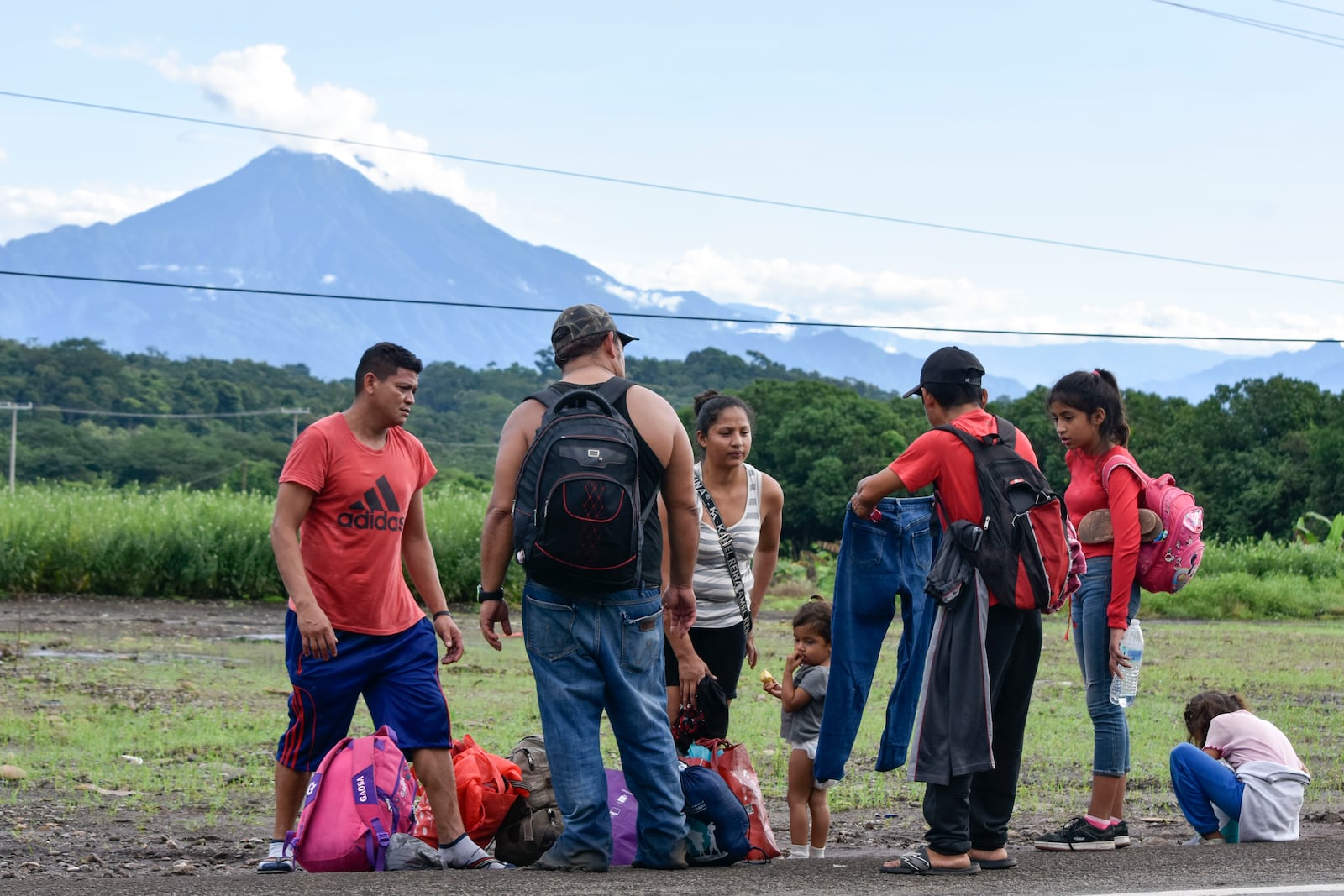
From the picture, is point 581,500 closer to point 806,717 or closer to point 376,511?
point 376,511

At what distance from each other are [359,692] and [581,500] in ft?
5.06

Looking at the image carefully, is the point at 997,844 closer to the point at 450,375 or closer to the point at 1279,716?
the point at 1279,716

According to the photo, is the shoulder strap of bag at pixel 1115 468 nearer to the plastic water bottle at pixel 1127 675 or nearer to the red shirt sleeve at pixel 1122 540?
the red shirt sleeve at pixel 1122 540

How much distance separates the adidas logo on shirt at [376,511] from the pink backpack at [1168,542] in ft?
9.90

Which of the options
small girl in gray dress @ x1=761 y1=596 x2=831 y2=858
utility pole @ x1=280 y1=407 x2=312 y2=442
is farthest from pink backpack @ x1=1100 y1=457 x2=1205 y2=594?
utility pole @ x1=280 y1=407 x2=312 y2=442

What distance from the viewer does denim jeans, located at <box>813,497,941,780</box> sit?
234 inches

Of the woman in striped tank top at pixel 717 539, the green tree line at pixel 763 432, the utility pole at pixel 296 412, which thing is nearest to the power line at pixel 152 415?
the utility pole at pixel 296 412

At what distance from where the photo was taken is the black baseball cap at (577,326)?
17.5ft

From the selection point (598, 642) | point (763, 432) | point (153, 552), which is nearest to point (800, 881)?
point (598, 642)

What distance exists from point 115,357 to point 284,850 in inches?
3541

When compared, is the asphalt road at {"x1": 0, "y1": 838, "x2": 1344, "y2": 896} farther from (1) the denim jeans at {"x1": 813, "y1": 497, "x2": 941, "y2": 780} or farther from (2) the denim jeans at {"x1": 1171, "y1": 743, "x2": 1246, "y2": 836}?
(1) the denim jeans at {"x1": 813, "y1": 497, "x2": 941, "y2": 780}

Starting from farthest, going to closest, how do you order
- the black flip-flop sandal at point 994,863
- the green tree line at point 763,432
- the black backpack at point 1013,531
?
1. the green tree line at point 763,432
2. the black flip-flop sandal at point 994,863
3. the black backpack at point 1013,531

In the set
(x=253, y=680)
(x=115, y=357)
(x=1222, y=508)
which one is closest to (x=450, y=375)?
(x=115, y=357)

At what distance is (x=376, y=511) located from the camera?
5.75 meters
